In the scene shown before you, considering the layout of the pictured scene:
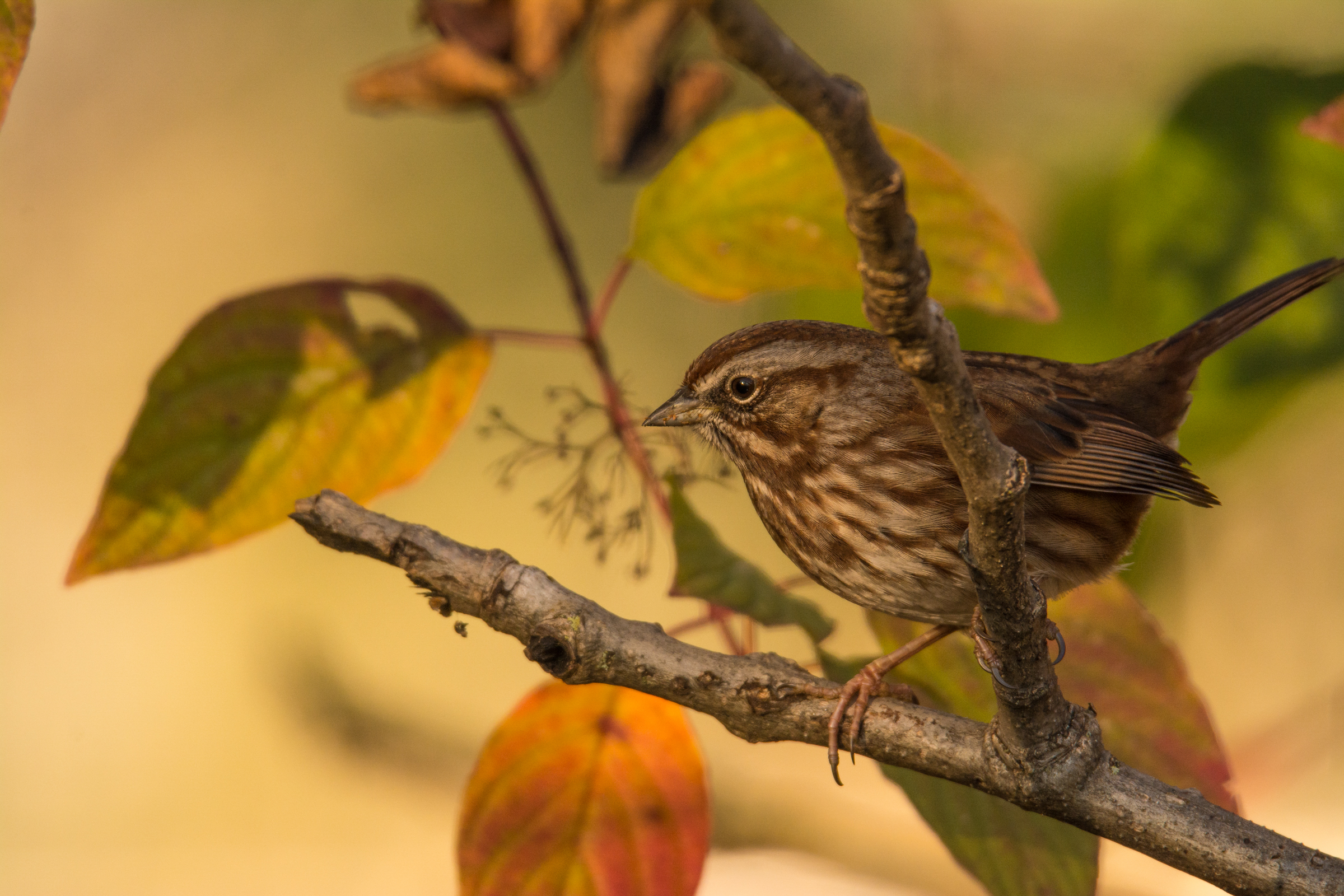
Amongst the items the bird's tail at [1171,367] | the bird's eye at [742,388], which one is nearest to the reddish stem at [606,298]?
the bird's eye at [742,388]

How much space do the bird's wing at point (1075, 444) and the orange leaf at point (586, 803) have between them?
37.1 inches

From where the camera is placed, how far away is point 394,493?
3457 millimetres

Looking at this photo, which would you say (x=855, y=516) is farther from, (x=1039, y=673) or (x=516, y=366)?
(x=516, y=366)

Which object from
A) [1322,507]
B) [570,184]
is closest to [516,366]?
[570,184]

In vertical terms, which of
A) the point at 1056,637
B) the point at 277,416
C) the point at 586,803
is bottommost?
the point at 586,803

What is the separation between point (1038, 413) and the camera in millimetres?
2408

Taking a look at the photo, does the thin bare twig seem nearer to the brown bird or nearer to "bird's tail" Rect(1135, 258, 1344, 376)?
the brown bird

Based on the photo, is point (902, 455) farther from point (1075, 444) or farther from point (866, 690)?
point (866, 690)

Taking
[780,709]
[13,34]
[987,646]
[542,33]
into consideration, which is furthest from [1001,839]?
[13,34]

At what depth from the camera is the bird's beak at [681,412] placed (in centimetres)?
249

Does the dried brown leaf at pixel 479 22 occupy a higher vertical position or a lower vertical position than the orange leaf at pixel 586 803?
higher

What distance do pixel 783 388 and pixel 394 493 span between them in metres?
1.51

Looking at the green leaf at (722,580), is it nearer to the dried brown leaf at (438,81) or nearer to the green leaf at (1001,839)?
the green leaf at (1001,839)

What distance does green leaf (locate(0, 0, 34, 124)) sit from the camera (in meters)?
1.64
